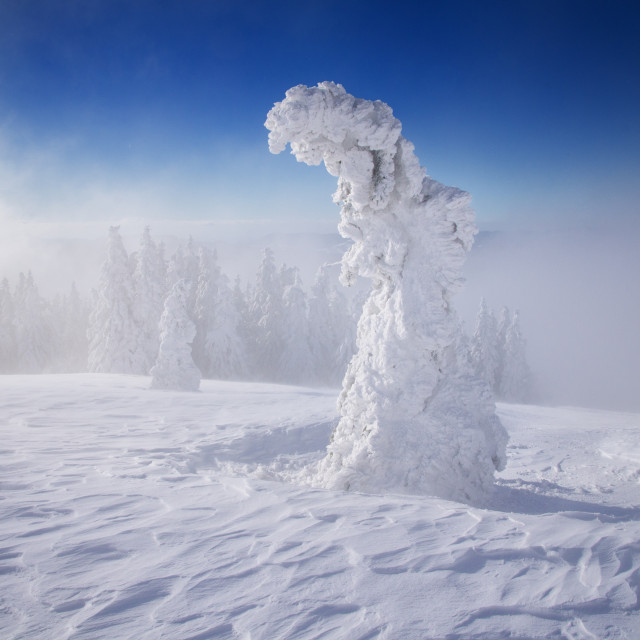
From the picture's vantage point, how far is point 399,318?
7270mm

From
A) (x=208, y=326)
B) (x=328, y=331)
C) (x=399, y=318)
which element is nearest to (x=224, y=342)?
(x=208, y=326)

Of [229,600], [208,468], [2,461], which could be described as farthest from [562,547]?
[2,461]

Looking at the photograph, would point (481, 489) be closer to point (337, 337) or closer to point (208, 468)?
point (208, 468)

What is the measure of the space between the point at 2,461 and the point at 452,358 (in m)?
7.71

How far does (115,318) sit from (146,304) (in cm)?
247

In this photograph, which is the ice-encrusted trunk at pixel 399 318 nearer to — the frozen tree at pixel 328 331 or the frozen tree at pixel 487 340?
the frozen tree at pixel 328 331

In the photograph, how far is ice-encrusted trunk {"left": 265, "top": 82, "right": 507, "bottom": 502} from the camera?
6.84 metres

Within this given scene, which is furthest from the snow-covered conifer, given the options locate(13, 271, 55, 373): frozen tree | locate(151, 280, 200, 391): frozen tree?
locate(151, 280, 200, 391): frozen tree

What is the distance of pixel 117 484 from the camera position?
16.5ft

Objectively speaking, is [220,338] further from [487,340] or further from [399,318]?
[487,340]

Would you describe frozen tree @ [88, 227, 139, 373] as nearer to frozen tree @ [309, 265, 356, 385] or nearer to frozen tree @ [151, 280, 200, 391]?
frozen tree @ [151, 280, 200, 391]

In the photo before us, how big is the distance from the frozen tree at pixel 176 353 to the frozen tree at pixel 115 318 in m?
12.4

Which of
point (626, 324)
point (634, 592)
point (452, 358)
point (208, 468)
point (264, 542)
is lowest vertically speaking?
point (208, 468)

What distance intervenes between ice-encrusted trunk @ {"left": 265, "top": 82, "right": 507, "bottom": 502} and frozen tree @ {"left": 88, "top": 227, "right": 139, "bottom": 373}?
87.6 ft
